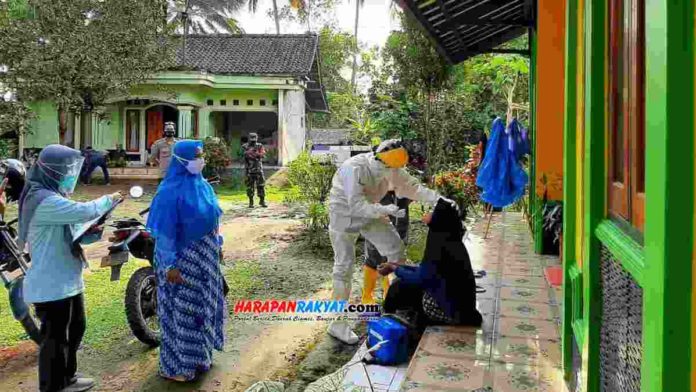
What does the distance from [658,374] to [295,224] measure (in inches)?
346

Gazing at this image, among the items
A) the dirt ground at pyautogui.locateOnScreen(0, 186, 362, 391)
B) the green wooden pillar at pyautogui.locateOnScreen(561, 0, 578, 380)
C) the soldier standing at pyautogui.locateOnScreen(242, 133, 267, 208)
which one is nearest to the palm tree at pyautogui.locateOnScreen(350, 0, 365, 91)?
the soldier standing at pyautogui.locateOnScreen(242, 133, 267, 208)

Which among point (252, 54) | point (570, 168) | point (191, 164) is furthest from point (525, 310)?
point (252, 54)

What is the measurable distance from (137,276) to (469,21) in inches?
181

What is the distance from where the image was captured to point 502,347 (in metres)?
3.39

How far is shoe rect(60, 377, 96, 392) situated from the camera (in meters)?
3.24

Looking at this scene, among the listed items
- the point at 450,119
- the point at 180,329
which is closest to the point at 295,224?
the point at 450,119

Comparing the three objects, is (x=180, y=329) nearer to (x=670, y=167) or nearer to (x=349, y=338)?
(x=349, y=338)

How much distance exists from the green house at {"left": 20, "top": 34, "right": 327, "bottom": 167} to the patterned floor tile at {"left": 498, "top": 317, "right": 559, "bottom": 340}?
49.4 feet

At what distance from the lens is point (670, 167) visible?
3.17 ft

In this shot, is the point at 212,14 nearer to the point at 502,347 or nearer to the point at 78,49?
the point at 78,49

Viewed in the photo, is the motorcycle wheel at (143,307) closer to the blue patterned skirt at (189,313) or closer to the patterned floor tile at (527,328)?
the blue patterned skirt at (189,313)

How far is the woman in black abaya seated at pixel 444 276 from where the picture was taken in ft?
12.0

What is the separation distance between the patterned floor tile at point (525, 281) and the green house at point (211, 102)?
13.9 metres

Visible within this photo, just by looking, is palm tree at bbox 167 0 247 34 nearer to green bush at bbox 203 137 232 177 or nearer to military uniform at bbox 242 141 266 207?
green bush at bbox 203 137 232 177
